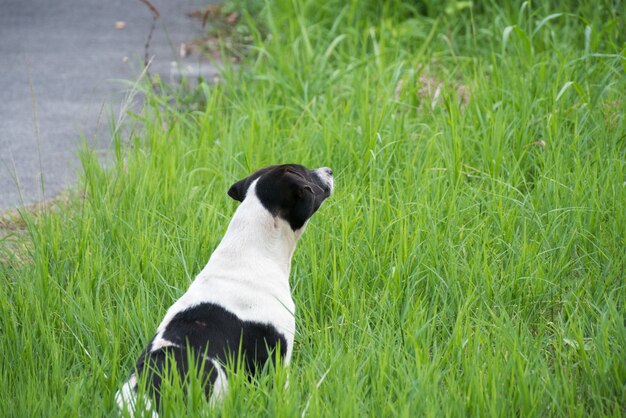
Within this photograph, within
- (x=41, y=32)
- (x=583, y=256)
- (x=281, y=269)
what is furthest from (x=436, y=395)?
(x=41, y=32)

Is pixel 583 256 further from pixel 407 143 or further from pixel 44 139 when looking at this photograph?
pixel 44 139

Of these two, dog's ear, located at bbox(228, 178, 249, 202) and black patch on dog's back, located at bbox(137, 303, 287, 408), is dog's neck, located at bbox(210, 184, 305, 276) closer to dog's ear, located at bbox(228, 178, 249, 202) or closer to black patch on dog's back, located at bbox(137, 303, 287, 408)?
dog's ear, located at bbox(228, 178, 249, 202)

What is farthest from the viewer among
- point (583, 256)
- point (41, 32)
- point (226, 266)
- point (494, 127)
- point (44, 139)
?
point (41, 32)

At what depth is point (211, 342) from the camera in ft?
9.13

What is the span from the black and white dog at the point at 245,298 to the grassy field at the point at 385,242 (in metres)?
0.11

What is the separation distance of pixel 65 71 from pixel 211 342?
4771mm

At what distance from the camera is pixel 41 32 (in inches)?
303

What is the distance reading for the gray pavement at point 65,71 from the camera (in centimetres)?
532

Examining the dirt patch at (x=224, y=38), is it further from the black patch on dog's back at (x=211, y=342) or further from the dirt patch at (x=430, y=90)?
the black patch on dog's back at (x=211, y=342)

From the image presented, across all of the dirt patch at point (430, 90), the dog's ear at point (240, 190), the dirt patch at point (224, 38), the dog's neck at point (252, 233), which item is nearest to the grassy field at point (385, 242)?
the dirt patch at point (430, 90)

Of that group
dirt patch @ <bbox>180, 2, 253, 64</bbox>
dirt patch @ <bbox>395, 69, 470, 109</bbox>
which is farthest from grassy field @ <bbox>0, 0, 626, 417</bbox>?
dirt patch @ <bbox>180, 2, 253, 64</bbox>

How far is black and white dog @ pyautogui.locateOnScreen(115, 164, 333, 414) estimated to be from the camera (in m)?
2.74

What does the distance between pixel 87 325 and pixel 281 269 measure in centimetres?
88

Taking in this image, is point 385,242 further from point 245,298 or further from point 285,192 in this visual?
point 245,298
